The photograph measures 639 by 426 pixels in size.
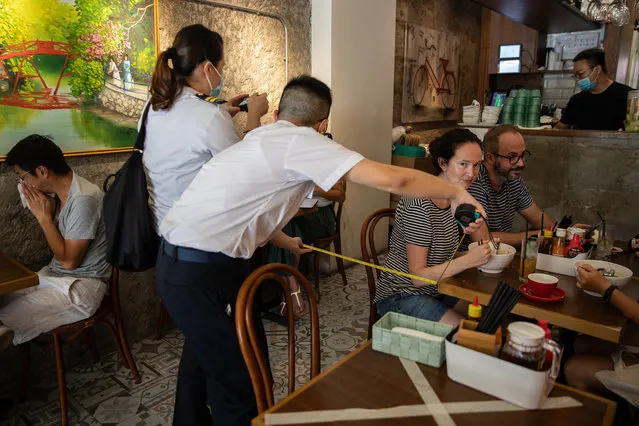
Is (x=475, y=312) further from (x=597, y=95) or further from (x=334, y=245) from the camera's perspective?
(x=597, y=95)

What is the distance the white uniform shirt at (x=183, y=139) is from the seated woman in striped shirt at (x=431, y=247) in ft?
2.70

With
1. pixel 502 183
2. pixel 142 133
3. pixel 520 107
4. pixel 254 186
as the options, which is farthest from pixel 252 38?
pixel 520 107

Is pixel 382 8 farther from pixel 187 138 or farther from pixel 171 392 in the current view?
pixel 171 392

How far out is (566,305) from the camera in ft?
5.31

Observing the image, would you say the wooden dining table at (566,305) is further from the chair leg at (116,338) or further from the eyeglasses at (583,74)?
the eyeglasses at (583,74)

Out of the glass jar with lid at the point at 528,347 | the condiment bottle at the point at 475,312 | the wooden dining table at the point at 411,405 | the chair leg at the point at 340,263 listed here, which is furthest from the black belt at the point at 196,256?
the chair leg at the point at 340,263

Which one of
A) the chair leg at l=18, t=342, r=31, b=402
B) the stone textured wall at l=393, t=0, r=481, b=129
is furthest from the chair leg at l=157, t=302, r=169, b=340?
the stone textured wall at l=393, t=0, r=481, b=129

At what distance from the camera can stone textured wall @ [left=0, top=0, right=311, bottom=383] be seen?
249 cm

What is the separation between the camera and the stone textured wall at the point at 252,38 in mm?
3018

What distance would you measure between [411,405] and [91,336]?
2.27 m

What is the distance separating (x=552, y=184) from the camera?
4055 mm

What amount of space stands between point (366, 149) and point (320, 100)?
2.87 metres

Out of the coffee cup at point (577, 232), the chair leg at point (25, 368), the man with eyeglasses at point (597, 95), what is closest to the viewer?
the coffee cup at point (577, 232)

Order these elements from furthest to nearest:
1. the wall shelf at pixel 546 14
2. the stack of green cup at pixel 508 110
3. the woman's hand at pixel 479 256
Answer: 1. the wall shelf at pixel 546 14
2. the stack of green cup at pixel 508 110
3. the woman's hand at pixel 479 256
